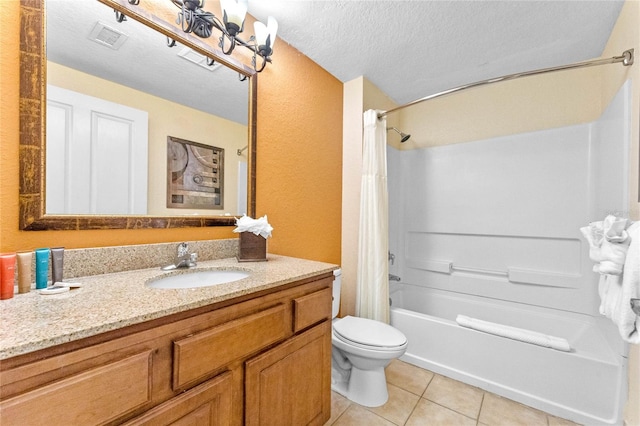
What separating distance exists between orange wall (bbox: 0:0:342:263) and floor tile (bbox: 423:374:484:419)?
112cm

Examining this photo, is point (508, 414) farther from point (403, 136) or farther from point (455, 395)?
point (403, 136)

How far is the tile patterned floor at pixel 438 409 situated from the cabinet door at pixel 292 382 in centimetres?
31

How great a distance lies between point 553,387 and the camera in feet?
4.78

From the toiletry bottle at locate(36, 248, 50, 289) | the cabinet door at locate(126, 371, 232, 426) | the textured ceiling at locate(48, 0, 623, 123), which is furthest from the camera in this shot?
the textured ceiling at locate(48, 0, 623, 123)

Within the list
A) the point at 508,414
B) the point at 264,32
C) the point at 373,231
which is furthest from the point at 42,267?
the point at 508,414

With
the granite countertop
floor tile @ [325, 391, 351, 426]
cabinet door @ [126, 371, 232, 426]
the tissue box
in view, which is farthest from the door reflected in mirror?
floor tile @ [325, 391, 351, 426]

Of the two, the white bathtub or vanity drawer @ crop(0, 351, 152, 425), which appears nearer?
vanity drawer @ crop(0, 351, 152, 425)

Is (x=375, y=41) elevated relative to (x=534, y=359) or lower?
elevated

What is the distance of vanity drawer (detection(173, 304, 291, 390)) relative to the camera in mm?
699

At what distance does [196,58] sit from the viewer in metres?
1.30

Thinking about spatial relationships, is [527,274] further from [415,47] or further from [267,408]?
[267,408]

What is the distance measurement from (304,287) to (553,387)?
163 centimetres

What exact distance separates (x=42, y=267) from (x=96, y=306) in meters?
0.32

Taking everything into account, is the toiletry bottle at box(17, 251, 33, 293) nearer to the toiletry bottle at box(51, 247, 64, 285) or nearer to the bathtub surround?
the toiletry bottle at box(51, 247, 64, 285)
